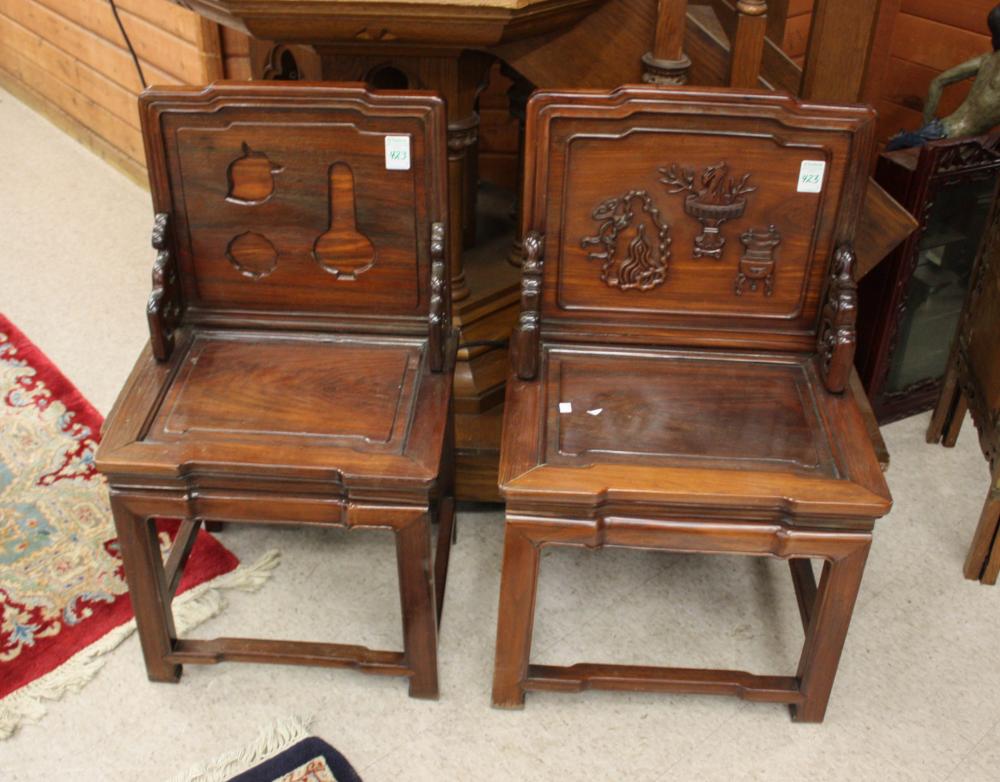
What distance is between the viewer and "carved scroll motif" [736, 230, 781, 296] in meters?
1.86

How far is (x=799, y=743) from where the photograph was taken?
1.91m

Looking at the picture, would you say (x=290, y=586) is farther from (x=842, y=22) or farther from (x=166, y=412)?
(x=842, y=22)

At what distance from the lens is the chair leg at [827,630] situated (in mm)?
1736

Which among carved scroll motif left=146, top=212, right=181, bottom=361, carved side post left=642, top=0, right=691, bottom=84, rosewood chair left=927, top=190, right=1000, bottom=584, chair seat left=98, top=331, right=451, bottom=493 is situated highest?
carved side post left=642, top=0, right=691, bottom=84

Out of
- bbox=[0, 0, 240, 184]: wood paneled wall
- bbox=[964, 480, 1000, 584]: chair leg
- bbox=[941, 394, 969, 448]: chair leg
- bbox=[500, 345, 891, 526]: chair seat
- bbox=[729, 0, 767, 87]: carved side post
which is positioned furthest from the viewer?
bbox=[0, 0, 240, 184]: wood paneled wall

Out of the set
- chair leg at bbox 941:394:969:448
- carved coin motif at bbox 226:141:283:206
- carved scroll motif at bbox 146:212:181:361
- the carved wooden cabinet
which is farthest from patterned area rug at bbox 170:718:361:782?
chair leg at bbox 941:394:969:448

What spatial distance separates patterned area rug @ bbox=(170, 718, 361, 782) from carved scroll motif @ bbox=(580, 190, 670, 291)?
97 cm

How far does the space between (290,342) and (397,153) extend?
411 mm

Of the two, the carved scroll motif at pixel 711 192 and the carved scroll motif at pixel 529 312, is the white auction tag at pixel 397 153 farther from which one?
the carved scroll motif at pixel 711 192

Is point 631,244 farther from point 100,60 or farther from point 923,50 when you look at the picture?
point 100,60

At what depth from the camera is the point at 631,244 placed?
188 cm

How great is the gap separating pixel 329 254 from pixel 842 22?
43.5 inches

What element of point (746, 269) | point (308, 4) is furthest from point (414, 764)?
point (308, 4)

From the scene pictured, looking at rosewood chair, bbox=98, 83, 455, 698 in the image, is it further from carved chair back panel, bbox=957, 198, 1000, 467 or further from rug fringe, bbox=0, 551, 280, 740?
carved chair back panel, bbox=957, 198, 1000, 467
